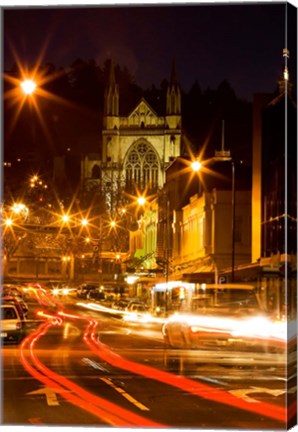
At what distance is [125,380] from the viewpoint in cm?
1291

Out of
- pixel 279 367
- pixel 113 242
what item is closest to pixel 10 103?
pixel 113 242

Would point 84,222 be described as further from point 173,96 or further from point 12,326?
Result: point 173,96

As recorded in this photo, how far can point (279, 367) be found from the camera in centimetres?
1202

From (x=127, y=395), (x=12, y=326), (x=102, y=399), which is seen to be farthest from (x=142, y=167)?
(x=12, y=326)

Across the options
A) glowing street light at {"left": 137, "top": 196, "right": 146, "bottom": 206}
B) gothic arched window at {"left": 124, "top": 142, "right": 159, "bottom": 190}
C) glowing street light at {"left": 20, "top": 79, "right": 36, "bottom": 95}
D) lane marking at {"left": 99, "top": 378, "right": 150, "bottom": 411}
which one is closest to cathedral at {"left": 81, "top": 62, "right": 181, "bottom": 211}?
gothic arched window at {"left": 124, "top": 142, "right": 159, "bottom": 190}

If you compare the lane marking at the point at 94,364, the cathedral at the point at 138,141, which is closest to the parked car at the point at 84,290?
the lane marking at the point at 94,364

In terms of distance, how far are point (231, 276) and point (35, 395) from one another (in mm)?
5567

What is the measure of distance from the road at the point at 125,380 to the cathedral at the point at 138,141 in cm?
234

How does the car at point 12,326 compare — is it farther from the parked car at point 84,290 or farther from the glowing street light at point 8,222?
the glowing street light at point 8,222

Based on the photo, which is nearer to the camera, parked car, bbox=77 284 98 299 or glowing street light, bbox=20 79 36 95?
glowing street light, bbox=20 79 36 95

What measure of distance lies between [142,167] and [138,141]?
448 millimetres

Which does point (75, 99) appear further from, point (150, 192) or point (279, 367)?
point (279, 367)

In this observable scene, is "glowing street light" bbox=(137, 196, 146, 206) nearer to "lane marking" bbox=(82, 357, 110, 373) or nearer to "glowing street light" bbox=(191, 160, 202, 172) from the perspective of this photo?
"glowing street light" bbox=(191, 160, 202, 172)

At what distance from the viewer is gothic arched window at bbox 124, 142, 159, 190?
13.2 meters
